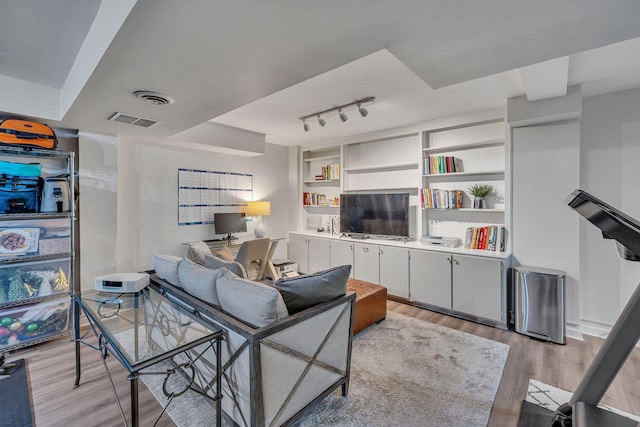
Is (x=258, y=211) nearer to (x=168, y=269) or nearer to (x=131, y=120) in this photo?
(x=131, y=120)

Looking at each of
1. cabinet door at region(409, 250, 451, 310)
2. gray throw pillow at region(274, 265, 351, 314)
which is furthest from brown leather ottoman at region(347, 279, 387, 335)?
gray throw pillow at region(274, 265, 351, 314)

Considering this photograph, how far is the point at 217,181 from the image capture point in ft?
14.9

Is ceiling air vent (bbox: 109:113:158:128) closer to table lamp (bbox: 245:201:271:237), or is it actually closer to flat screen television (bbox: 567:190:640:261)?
table lamp (bbox: 245:201:271:237)

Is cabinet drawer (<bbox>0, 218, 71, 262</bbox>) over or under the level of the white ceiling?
under

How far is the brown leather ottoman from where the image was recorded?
292 cm

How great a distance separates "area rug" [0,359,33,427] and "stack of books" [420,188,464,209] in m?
4.11

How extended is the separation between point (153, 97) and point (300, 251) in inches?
138

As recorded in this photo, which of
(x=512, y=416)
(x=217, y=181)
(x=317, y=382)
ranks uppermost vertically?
(x=217, y=181)

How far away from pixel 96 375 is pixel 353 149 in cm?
427

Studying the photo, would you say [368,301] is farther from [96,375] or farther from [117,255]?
[117,255]

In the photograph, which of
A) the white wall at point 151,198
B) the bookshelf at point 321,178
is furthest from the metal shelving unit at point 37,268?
the bookshelf at point 321,178

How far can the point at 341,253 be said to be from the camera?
15.0ft

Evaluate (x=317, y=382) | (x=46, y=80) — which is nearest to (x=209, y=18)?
(x=317, y=382)

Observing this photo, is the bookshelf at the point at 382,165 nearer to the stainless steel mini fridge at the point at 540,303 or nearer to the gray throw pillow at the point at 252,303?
the stainless steel mini fridge at the point at 540,303
